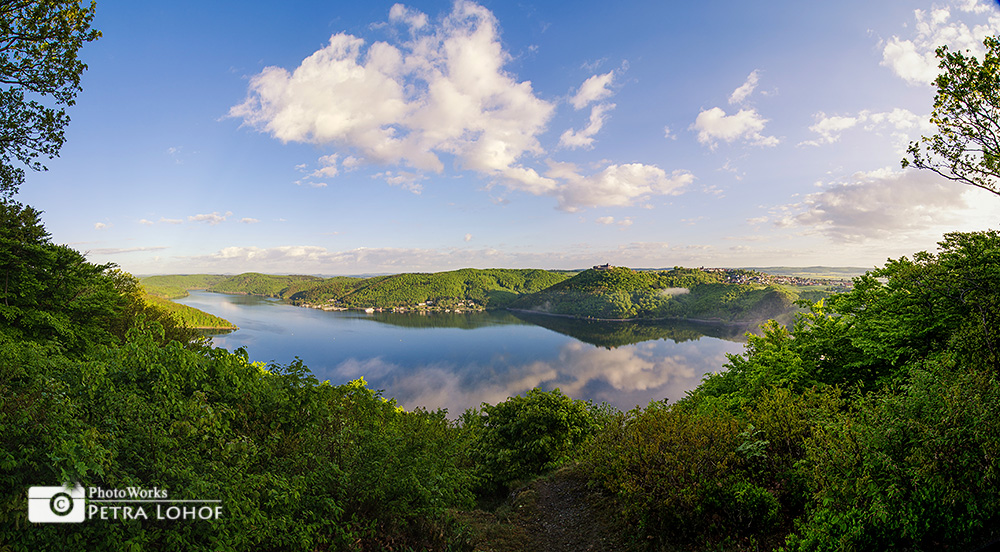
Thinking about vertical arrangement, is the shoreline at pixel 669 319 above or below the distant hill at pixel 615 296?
below

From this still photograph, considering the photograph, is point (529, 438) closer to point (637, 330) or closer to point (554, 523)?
point (554, 523)

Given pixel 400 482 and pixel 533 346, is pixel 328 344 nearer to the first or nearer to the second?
pixel 533 346

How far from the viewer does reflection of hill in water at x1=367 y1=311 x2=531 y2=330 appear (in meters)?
127

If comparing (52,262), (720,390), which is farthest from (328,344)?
(720,390)

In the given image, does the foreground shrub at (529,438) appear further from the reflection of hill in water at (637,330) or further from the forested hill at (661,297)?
the forested hill at (661,297)

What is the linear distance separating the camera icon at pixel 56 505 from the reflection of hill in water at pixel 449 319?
118m

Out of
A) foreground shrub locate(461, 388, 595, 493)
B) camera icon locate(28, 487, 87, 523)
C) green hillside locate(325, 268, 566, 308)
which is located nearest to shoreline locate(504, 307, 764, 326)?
green hillside locate(325, 268, 566, 308)

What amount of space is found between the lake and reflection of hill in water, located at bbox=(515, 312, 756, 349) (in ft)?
0.89

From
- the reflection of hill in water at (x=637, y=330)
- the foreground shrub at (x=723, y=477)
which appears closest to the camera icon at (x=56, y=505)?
the foreground shrub at (x=723, y=477)

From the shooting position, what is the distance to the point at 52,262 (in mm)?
17719

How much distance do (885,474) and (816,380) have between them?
7.04 m

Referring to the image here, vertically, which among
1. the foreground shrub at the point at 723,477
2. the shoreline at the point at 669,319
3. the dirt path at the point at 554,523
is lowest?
the shoreline at the point at 669,319

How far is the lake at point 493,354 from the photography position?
6106cm

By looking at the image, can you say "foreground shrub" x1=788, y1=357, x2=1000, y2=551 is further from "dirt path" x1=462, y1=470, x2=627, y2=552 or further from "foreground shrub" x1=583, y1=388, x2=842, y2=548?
"dirt path" x1=462, y1=470, x2=627, y2=552
